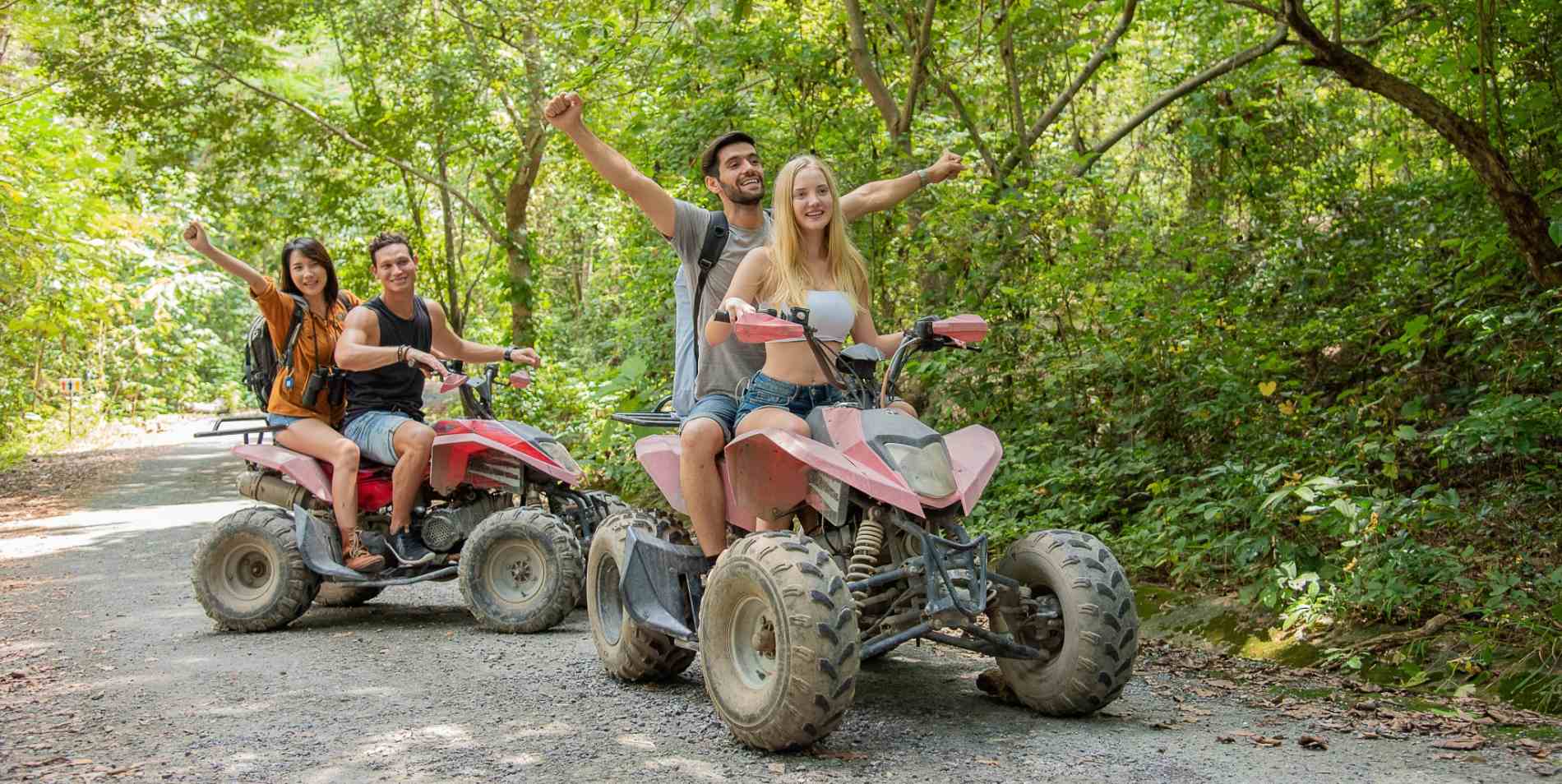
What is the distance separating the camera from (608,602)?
251 inches

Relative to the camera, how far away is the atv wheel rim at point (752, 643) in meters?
4.88

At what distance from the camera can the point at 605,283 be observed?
→ 24.9 m

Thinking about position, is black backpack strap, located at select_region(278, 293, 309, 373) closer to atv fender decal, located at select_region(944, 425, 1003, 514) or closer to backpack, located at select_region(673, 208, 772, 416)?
backpack, located at select_region(673, 208, 772, 416)

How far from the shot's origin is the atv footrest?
18.9 feet

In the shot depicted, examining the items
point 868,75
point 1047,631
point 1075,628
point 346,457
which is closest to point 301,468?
point 346,457

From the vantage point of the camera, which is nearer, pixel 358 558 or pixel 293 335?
pixel 358 558

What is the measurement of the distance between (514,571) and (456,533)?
495mm

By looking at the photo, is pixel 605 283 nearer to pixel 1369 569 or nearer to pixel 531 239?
pixel 531 239

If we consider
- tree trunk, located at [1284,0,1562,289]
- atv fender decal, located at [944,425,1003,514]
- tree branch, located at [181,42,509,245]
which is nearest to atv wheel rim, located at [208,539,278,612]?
→ atv fender decal, located at [944,425,1003,514]

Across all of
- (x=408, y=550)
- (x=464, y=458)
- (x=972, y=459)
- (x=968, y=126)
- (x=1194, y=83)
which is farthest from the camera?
(x=1194, y=83)

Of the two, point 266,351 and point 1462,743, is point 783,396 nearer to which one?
point 1462,743

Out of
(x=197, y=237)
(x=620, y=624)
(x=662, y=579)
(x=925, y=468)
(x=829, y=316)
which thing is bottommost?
(x=620, y=624)

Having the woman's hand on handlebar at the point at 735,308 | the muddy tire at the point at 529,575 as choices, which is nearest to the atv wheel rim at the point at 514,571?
the muddy tire at the point at 529,575

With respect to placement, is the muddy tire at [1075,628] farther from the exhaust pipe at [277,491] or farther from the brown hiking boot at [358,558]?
the exhaust pipe at [277,491]
